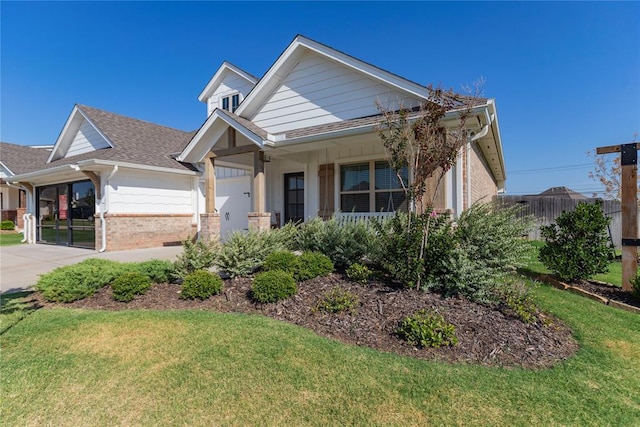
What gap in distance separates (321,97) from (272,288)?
6.35m

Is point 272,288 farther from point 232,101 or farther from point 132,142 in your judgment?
point 232,101

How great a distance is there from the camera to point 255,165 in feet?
28.0

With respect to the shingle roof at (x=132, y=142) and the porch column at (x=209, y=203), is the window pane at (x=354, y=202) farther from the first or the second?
the shingle roof at (x=132, y=142)

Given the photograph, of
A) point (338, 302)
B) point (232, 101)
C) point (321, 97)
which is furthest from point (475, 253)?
point (232, 101)

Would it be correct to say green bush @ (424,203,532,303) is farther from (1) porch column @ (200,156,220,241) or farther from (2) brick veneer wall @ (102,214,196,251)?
(2) brick veneer wall @ (102,214,196,251)

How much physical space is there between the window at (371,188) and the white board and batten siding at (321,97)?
5.21 ft

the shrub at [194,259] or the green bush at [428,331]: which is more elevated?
the shrub at [194,259]

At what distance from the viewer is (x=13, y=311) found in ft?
16.1

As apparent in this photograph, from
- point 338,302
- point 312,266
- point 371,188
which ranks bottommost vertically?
point 338,302

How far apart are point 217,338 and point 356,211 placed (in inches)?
252

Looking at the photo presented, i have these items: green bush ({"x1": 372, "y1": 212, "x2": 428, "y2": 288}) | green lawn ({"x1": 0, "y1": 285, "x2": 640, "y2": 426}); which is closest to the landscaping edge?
green lawn ({"x1": 0, "y1": 285, "x2": 640, "y2": 426})

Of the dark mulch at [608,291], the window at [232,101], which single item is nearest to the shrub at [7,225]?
the window at [232,101]

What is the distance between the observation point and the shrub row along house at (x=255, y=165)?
27.1ft

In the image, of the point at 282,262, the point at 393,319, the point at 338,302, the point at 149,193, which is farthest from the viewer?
the point at 149,193
